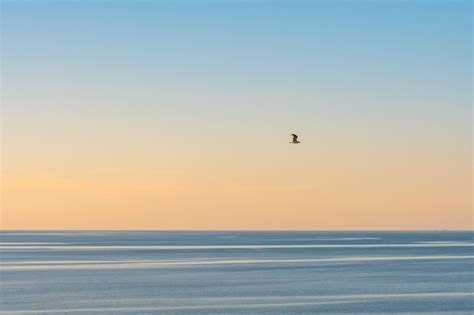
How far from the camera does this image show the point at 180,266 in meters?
73.9

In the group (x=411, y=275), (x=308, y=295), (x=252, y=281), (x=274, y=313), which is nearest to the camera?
(x=274, y=313)

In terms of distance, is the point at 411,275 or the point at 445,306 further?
the point at 411,275

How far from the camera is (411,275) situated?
64562 mm

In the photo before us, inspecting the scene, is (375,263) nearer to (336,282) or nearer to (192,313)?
(336,282)

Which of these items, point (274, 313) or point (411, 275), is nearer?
point (274, 313)

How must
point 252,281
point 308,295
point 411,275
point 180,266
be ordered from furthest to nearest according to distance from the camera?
point 180,266
point 411,275
point 252,281
point 308,295

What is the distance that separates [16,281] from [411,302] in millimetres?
24077

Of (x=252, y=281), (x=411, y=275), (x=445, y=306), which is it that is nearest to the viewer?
(x=445, y=306)

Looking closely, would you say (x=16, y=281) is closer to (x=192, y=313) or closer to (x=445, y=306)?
(x=192, y=313)

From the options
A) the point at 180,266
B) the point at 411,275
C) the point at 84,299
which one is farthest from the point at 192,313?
the point at 180,266

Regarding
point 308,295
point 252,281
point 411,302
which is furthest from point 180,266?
point 411,302

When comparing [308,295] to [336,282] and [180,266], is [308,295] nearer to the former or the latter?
[336,282]

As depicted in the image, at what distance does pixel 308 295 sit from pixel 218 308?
24.7ft

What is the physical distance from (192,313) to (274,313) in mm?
3531
